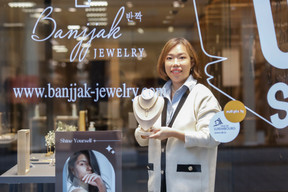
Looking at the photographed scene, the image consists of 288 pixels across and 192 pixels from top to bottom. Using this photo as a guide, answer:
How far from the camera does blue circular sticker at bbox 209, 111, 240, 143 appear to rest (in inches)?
114

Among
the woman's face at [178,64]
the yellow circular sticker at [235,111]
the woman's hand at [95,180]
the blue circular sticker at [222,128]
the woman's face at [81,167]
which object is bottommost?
the woman's hand at [95,180]

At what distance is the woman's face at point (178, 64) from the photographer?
2.75m

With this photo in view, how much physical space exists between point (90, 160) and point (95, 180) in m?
0.14

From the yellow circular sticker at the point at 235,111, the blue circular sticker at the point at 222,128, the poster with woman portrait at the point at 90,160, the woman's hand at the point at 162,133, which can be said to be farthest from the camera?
the yellow circular sticker at the point at 235,111

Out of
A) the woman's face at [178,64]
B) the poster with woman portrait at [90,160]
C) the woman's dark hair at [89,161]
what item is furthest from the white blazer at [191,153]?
the woman's dark hair at [89,161]

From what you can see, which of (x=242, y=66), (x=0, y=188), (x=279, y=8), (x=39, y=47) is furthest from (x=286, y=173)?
(x=0, y=188)

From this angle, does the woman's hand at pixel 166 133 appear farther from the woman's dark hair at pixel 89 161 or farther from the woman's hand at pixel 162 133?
the woman's dark hair at pixel 89 161

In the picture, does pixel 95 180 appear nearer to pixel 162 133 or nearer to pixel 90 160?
pixel 90 160

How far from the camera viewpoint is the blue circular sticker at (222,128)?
9.53 ft

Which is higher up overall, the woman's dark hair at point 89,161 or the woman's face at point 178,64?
the woman's face at point 178,64

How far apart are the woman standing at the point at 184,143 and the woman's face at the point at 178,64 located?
0.03 feet

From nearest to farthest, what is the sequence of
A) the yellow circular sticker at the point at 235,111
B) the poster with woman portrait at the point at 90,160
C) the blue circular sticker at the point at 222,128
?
the poster with woman portrait at the point at 90,160
the blue circular sticker at the point at 222,128
the yellow circular sticker at the point at 235,111

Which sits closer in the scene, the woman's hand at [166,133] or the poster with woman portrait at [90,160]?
the woman's hand at [166,133]

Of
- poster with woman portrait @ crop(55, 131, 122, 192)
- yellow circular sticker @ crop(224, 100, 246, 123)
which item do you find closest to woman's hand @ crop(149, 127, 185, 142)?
poster with woman portrait @ crop(55, 131, 122, 192)
